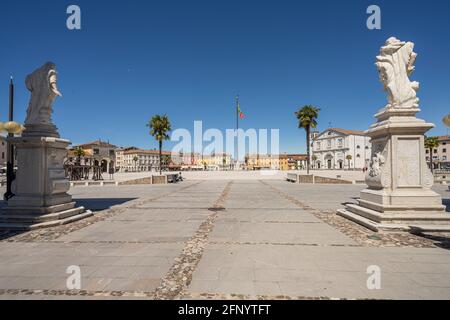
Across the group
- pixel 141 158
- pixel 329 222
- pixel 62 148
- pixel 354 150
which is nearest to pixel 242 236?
pixel 329 222

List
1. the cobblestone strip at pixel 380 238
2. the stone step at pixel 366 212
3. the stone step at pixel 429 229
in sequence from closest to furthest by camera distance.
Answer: the cobblestone strip at pixel 380 238
the stone step at pixel 429 229
the stone step at pixel 366 212

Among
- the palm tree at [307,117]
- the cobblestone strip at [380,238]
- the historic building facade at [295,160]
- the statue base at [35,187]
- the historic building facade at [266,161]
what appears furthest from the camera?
the historic building facade at [295,160]

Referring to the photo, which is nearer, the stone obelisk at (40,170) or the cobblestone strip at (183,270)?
the cobblestone strip at (183,270)

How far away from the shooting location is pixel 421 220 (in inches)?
254

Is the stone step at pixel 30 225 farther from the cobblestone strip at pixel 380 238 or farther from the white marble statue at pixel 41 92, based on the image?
the cobblestone strip at pixel 380 238

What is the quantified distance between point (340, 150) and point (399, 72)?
313ft

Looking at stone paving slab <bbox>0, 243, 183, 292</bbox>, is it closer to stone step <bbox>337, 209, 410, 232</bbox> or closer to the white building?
stone step <bbox>337, 209, 410, 232</bbox>

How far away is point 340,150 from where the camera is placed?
310ft

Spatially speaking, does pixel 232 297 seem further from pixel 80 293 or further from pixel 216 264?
pixel 80 293

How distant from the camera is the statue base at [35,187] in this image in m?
7.09

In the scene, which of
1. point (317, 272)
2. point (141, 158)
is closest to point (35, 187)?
point (317, 272)

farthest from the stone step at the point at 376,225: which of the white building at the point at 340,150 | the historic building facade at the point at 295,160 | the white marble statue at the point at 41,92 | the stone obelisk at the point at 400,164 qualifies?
the historic building facade at the point at 295,160

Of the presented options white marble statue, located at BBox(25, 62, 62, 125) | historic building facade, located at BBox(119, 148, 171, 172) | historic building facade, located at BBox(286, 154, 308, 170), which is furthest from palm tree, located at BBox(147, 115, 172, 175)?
historic building facade, located at BBox(286, 154, 308, 170)

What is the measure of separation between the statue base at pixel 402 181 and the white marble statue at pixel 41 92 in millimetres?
10062
